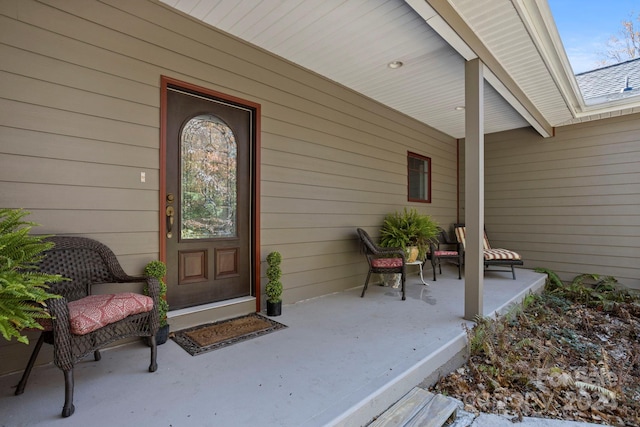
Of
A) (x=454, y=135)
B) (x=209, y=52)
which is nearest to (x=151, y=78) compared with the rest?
(x=209, y=52)

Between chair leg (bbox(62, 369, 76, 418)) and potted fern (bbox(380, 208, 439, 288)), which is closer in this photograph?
chair leg (bbox(62, 369, 76, 418))

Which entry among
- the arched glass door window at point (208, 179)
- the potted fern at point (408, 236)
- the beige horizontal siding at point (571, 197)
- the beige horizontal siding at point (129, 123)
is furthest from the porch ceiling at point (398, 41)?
the potted fern at point (408, 236)

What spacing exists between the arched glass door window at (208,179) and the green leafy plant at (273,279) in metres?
0.48

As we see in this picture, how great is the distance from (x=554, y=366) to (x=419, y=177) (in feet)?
12.4

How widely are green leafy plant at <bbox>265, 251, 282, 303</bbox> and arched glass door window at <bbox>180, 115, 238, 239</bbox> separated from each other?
1.56ft

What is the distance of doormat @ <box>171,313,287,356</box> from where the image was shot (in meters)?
2.47

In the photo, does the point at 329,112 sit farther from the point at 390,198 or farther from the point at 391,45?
the point at 390,198

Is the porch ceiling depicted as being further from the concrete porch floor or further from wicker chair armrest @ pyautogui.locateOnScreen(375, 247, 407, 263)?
the concrete porch floor

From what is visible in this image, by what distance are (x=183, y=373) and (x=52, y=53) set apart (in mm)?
2303

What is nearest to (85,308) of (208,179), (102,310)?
(102,310)

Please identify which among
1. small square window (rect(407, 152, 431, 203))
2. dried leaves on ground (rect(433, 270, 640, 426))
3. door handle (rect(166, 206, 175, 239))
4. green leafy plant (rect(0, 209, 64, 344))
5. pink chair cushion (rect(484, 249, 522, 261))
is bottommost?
dried leaves on ground (rect(433, 270, 640, 426))

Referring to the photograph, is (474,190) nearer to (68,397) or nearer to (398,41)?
(398,41)

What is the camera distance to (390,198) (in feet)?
16.8

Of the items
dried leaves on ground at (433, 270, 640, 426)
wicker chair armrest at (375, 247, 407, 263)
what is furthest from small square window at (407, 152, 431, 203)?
dried leaves on ground at (433, 270, 640, 426)
